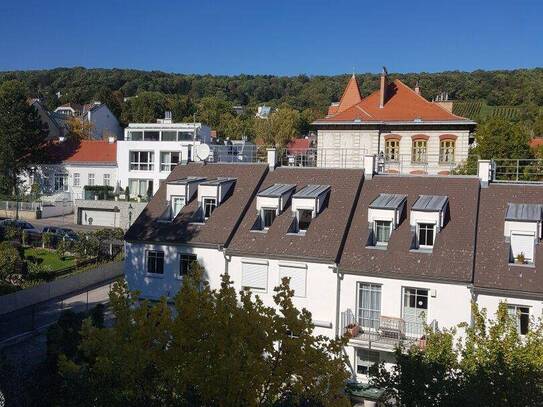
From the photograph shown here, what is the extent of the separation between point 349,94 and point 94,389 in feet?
149

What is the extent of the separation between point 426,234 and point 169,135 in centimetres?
3788

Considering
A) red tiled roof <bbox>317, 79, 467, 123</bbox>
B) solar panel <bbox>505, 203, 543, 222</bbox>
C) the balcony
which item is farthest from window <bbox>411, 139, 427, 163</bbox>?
the balcony

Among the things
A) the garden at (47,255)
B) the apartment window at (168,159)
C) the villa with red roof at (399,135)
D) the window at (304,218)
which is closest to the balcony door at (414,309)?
the window at (304,218)

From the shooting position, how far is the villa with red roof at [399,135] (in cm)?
4122

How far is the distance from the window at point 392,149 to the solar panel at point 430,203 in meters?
19.9

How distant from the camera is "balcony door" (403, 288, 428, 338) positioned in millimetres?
20234

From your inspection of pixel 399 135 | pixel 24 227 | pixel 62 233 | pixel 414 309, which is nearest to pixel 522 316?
pixel 414 309

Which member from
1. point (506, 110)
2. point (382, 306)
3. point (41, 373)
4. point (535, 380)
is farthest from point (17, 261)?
point (506, 110)

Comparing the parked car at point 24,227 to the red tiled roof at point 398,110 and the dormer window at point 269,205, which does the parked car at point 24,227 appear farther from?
the dormer window at point 269,205

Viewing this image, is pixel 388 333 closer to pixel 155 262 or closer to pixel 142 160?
pixel 155 262

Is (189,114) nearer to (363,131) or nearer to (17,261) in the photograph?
(363,131)

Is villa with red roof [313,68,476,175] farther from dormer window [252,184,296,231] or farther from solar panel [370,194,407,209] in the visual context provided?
solar panel [370,194,407,209]

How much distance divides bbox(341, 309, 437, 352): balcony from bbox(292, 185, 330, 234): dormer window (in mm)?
4746

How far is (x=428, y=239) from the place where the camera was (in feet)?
70.2
